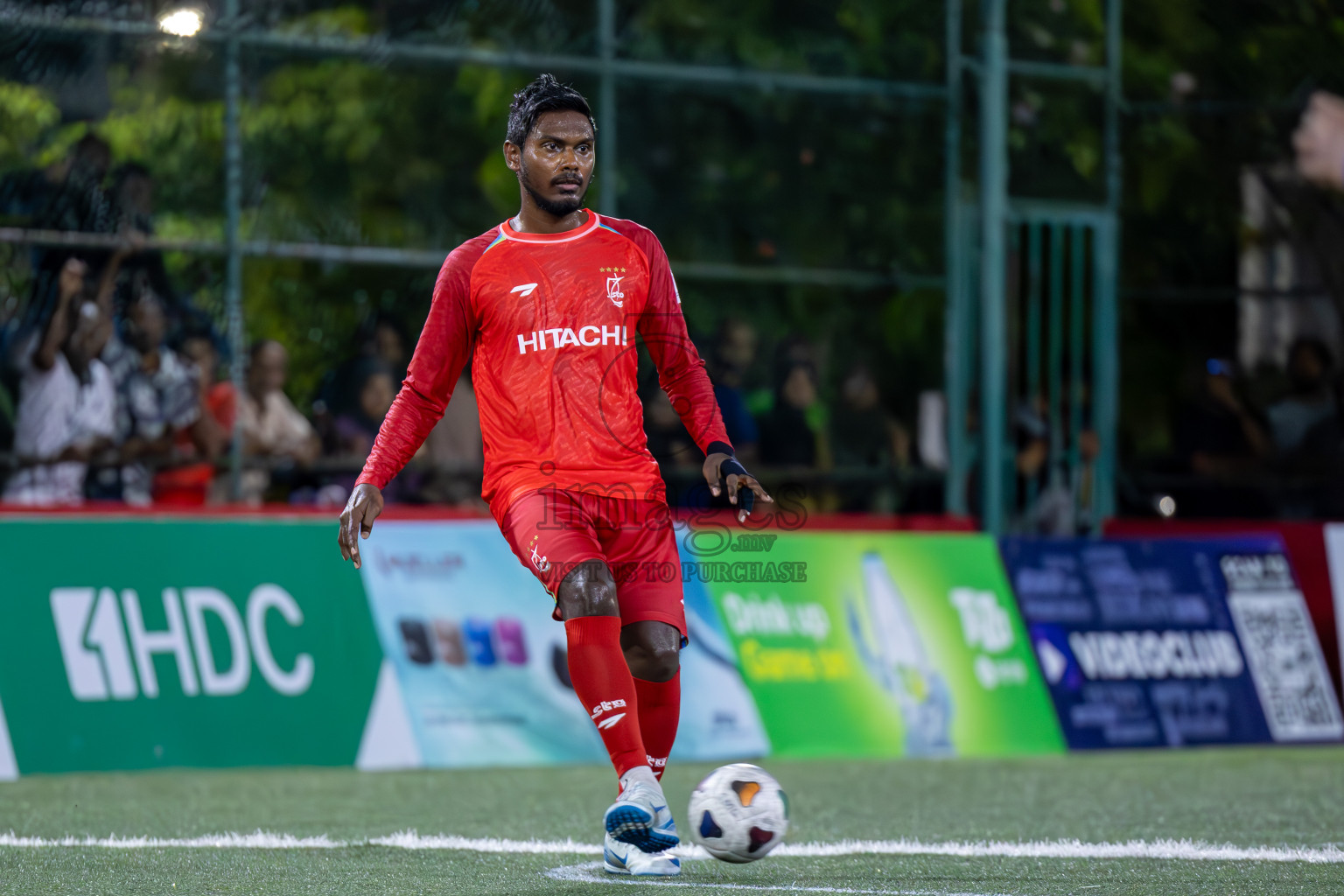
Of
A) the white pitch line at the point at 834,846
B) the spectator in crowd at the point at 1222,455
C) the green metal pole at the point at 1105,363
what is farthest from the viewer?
the spectator in crowd at the point at 1222,455

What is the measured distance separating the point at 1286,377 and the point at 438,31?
7.00 m

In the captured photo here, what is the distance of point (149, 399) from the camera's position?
1159 cm

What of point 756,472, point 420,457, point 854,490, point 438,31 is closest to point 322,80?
point 438,31

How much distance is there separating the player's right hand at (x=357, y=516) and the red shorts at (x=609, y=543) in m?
0.41

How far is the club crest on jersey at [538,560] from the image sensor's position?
5.72 meters

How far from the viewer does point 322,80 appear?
1276 centimetres

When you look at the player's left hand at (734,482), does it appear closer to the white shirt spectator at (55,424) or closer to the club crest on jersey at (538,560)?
the club crest on jersey at (538,560)

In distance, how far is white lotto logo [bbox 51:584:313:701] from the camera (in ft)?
29.6

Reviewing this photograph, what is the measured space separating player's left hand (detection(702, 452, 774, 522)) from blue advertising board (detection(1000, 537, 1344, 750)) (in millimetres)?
5377

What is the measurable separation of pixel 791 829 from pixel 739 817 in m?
1.77

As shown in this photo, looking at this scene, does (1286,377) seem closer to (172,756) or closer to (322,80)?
(322,80)

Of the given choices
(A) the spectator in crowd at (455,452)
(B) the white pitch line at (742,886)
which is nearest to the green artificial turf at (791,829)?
(B) the white pitch line at (742,886)

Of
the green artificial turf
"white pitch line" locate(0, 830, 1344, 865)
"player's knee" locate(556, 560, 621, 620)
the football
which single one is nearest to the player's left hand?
"player's knee" locate(556, 560, 621, 620)

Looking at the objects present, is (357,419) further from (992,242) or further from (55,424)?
(992,242)
